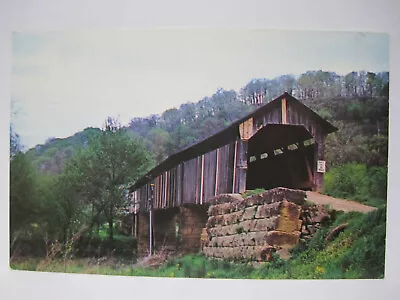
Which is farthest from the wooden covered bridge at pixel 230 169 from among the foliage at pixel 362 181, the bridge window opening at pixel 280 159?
the foliage at pixel 362 181

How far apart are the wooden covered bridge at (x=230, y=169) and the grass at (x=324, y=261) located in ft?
0.51

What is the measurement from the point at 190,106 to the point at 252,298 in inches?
51.8

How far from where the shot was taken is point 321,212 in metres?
3.53

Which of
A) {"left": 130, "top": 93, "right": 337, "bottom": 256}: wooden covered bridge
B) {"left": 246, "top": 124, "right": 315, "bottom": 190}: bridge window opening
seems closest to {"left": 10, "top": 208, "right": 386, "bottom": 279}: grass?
{"left": 130, "top": 93, "right": 337, "bottom": 256}: wooden covered bridge

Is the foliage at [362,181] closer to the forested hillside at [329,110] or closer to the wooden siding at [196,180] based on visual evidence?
the forested hillside at [329,110]

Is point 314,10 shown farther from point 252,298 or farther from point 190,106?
point 252,298

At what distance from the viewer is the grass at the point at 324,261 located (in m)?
3.51

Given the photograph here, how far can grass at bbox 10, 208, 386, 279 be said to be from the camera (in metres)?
3.51

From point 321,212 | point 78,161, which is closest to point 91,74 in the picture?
point 78,161

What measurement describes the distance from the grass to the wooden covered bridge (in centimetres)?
16

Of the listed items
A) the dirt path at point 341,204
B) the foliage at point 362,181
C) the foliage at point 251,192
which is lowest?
the dirt path at point 341,204

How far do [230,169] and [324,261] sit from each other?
33.6 inches

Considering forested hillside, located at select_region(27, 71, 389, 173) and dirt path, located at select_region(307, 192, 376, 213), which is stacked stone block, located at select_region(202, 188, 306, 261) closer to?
dirt path, located at select_region(307, 192, 376, 213)

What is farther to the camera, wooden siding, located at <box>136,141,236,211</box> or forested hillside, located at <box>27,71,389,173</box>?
wooden siding, located at <box>136,141,236,211</box>
